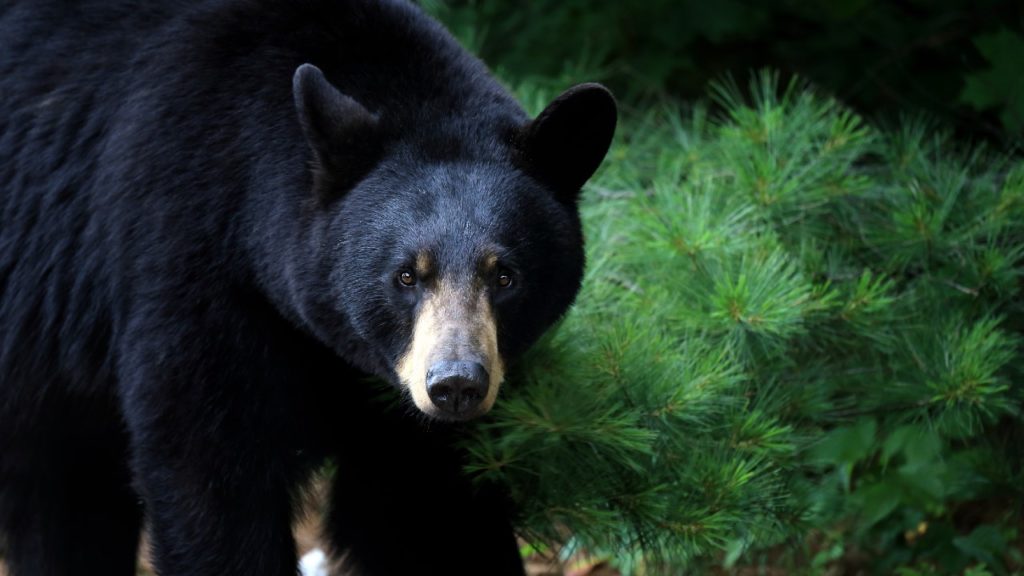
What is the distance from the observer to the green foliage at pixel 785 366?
4023 mm

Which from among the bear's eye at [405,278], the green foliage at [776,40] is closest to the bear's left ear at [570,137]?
the bear's eye at [405,278]

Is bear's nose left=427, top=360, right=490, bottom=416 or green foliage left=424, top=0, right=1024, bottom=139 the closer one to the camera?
bear's nose left=427, top=360, right=490, bottom=416

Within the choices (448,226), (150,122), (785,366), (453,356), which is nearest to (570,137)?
(448,226)

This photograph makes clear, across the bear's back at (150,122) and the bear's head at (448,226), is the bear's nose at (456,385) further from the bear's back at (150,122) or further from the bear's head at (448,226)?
the bear's back at (150,122)

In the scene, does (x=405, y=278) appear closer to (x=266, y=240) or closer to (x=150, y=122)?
(x=266, y=240)

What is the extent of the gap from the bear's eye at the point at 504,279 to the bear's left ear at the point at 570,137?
0.31 meters

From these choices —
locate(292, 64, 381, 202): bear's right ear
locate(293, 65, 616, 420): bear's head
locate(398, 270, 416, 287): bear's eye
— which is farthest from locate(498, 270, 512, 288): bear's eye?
locate(292, 64, 381, 202): bear's right ear

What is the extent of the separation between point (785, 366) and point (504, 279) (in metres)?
1.55

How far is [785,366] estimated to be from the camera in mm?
4680

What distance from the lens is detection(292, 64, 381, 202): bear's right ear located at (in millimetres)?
3385

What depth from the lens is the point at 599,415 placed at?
3887 millimetres

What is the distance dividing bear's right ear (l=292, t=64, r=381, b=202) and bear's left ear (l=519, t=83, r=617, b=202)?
38 centimetres

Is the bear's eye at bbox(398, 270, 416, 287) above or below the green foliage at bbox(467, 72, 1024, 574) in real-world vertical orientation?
above

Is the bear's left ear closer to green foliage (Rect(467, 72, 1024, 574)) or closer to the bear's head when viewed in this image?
the bear's head
